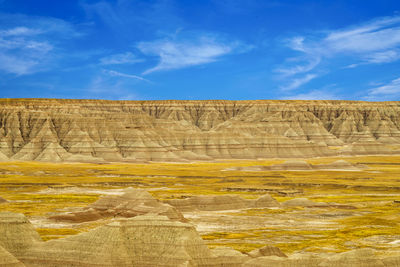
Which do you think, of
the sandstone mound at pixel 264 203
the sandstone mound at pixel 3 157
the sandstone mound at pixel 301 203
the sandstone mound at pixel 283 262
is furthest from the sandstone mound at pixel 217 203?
the sandstone mound at pixel 3 157

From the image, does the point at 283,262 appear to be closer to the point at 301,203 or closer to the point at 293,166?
the point at 301,203

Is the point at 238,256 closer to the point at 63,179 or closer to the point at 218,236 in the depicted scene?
the point at 218,236

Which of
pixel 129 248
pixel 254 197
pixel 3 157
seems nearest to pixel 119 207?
pixel 254 197

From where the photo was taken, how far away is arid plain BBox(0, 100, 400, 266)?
3231cm

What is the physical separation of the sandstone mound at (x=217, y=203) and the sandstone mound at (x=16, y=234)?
31.7 m

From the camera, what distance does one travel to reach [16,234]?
34.4 meters

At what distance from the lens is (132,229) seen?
3269 centimetres

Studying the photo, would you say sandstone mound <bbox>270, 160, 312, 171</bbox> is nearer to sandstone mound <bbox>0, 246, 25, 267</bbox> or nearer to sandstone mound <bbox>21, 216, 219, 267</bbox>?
sandstone mound <bbox>21, 216, 219, 267</bbox>

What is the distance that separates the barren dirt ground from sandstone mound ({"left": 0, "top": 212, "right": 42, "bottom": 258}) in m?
10.6

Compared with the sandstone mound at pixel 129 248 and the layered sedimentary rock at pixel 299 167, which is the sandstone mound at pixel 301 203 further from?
the layered sedimentary rock at pixel 299 167

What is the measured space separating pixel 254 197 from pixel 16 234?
169 feet

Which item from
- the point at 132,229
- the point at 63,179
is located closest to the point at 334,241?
the point at 132,229

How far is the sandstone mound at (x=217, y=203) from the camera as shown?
67.2 meters

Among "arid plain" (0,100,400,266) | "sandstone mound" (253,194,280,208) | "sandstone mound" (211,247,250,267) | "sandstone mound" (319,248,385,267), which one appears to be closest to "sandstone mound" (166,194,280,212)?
"sandstone mound" (253,194,280,208)
